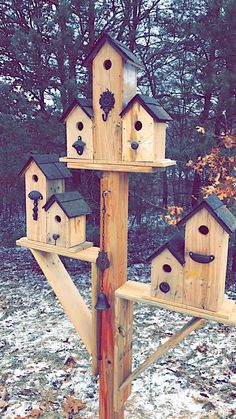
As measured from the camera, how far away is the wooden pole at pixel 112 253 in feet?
6.36

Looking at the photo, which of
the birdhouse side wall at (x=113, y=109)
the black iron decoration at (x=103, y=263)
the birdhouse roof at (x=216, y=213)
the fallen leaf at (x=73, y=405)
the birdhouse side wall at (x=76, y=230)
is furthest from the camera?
the fallen leaf at (x=73, y=405)

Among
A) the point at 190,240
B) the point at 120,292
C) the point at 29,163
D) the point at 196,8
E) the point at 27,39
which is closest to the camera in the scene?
the point at 190,240

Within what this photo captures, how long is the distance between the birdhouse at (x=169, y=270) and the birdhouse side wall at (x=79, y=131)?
0.64 metres

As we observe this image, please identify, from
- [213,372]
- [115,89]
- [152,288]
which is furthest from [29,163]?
[213,372]

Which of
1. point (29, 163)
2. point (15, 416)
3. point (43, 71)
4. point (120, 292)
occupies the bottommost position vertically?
point (15, 416)

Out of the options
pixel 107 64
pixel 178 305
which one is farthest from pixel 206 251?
pixel 107 64

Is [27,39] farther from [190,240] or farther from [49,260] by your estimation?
[190,240]

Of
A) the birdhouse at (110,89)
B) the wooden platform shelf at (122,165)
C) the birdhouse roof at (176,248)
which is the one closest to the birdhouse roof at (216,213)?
the birdhouse roof at (176,248)

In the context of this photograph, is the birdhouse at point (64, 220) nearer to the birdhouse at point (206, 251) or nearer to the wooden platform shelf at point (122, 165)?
→ the wooden platform shelf at point (122, 165)

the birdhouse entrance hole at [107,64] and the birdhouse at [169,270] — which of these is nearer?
the birdhouse at [169,270]

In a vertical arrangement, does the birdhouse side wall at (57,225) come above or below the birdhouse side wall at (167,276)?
above

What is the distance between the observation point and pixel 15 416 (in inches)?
112

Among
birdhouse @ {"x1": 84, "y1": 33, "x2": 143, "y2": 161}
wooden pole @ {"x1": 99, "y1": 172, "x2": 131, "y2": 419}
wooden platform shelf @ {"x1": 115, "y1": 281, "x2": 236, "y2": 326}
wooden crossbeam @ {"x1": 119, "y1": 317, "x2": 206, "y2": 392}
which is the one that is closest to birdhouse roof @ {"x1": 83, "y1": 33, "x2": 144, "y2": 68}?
birdhouse @ {"x1": 84, "y1": 33, "x2": 143, "y2": 161}

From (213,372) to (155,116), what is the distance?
2782mm
